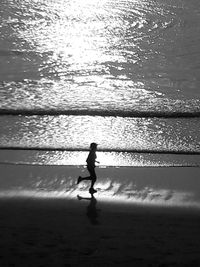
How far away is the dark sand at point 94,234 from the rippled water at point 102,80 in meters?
1.31

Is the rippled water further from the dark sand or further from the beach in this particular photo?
the dark sand

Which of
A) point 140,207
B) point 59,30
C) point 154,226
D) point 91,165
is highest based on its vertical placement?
point 59,30

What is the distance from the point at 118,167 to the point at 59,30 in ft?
20.9

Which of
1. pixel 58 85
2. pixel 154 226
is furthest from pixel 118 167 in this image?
pixel 58 85

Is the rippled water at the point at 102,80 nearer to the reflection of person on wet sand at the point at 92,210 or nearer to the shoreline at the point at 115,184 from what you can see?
the shoreline at the point at 115,184

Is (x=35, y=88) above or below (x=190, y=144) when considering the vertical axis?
above

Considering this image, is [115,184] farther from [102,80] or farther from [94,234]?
[102,80]

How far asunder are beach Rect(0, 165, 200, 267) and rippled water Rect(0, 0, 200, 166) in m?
1.10

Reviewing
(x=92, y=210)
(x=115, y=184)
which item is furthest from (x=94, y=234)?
(x=115, y=184)

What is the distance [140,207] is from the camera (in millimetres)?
5141

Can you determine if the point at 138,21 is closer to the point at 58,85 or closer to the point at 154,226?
the point at 58,85

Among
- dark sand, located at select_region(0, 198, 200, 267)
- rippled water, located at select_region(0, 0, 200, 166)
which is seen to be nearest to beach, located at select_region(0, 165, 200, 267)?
dark sand, located at select_region(0, 198, 200, 267)

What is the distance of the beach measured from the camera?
13.1 feet

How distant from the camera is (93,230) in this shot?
4492mm
